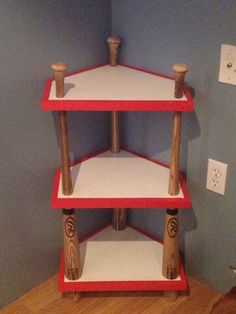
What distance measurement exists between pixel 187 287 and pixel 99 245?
1.11 ft

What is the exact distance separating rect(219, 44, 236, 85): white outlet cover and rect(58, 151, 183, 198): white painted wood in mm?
369

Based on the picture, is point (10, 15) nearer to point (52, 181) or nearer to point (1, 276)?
point (52, 181)

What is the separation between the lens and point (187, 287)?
171 cm

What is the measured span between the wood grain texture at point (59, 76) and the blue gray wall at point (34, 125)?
146mm

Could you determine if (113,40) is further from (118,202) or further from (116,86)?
(118,202)

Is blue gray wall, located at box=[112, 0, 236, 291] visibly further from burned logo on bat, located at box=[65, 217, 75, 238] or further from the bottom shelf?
burned logo on bat, located at box=[65, 217, 75, 238]

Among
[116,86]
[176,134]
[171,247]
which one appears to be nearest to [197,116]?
[176,134]

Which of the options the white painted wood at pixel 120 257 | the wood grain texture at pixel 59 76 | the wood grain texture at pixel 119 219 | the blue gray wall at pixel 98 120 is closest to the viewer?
the wood grain texture at pixel 59 76

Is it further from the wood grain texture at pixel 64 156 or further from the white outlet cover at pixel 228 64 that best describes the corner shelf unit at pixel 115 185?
the white outlet cover at pixel 228 64

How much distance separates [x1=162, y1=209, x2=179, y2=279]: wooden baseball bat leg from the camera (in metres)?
1.55

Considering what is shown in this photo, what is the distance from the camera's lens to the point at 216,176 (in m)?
1.56

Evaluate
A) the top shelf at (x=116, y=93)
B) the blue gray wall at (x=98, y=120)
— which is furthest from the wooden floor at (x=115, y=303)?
the top shelf at (x=116, y=93)

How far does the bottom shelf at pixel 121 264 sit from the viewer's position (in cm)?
161

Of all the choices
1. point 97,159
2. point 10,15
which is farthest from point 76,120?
point 10,15
